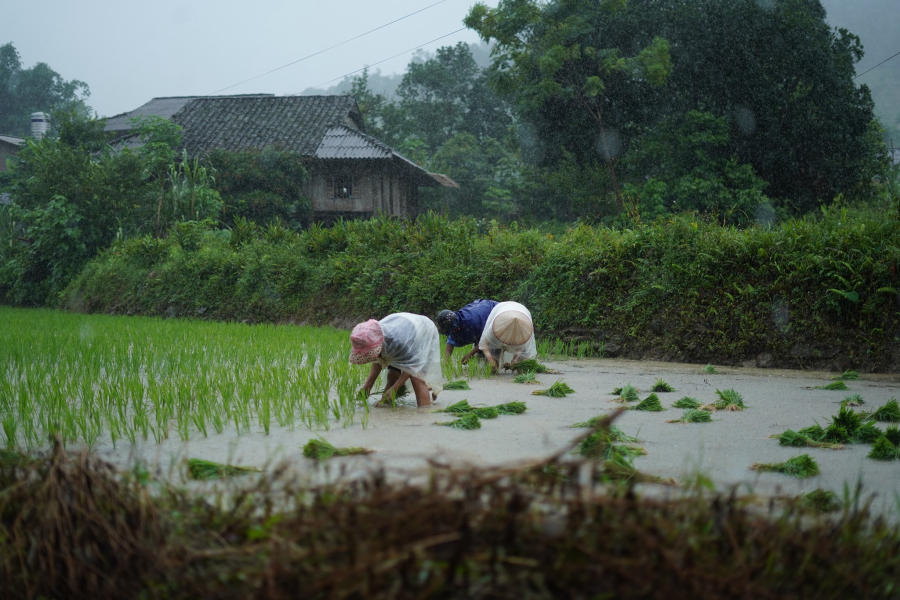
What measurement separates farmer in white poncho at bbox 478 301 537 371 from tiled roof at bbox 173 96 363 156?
63.9ft

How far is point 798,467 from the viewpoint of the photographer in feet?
11.5

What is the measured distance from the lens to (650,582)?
4.95ft

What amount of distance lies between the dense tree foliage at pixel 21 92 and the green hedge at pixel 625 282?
1652 inches

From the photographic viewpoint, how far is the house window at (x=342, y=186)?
27641mm

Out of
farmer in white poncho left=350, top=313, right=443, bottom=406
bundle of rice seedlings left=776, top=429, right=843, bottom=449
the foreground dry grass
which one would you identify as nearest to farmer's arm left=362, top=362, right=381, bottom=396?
farmer in white poncho left=350, top=313, right=443, bottom=406

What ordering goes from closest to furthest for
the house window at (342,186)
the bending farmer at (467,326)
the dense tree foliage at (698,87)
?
the bending farmer at (467,326) < the dense tree foliage at (698,87) < the house window at (342,186)

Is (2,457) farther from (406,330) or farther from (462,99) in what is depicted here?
(462,99)

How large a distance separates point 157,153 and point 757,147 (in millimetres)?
16955

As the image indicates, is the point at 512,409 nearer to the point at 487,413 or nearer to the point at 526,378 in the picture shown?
the point at 487,413

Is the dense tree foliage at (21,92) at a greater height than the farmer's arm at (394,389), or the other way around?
the dense tree foliage at (21,92)

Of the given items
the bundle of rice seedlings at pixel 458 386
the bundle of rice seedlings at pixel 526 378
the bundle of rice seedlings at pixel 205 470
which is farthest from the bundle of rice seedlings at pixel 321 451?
the bundle of rice seedlings at pixel 526 378

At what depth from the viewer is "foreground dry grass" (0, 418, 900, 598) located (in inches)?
59.6

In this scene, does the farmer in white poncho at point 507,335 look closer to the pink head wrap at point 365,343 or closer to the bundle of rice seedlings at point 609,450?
the pink head wrap at point 365,343

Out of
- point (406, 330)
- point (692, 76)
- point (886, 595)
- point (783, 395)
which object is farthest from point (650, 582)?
point (692, 76)
